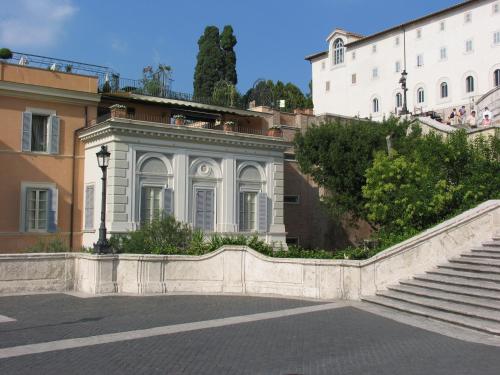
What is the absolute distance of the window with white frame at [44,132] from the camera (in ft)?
87.0

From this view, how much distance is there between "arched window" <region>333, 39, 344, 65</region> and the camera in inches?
3022

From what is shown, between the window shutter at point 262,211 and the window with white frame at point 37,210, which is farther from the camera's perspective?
the window shutter at point 262,211

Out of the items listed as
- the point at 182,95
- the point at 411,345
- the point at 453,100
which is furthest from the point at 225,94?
the point at 411,345

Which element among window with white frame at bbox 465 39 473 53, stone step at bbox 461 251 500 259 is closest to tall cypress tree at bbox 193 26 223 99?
window with white frame at bbox 465 39 473 53

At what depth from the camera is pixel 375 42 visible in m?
71.8

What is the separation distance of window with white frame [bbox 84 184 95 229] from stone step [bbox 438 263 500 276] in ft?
52.9

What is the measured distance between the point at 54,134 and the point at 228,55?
4722 centimetres

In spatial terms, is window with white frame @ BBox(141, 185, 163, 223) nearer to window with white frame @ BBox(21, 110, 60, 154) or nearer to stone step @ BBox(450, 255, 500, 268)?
window with white frame @ BBox(21, 110, 60, 154)

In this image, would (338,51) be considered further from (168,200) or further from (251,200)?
(168,200)

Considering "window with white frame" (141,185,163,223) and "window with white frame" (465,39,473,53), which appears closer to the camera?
"window with white frame" (141,185,163,223)

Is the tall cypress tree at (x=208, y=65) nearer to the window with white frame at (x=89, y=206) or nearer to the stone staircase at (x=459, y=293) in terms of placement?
the window with white frame at (x=89, y=206)

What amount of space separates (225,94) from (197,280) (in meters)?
36.4

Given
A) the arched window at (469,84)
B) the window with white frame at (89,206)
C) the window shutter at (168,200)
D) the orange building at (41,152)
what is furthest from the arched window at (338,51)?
the window with white frame at (89,206)

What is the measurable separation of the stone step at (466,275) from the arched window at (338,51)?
64224mm
